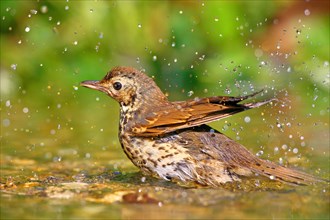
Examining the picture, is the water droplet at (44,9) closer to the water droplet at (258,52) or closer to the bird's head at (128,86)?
the water droplet at (258,52)

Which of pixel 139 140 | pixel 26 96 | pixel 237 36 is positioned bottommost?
pixel 139 140

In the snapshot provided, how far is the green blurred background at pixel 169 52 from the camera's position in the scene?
11695 mm

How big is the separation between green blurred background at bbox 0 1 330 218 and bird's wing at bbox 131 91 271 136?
9.65ft

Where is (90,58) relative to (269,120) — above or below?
above

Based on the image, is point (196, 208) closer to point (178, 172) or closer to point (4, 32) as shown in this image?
point (178, 172)

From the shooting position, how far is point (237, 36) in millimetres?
13000

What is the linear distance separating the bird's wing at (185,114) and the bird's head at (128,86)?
165mm

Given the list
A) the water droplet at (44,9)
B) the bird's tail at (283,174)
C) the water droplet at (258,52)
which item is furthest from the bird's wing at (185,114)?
the water droplet at (258,52)

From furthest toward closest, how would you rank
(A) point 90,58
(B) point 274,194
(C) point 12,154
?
(A) point 90,58 → (C) point 12,154 → (B) point 274,194

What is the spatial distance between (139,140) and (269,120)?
3432 mm

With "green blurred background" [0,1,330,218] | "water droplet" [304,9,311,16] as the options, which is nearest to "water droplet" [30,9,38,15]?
"green blurred background" [0,1,330,218]

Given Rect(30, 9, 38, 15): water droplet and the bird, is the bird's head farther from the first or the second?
Rect(30, 9, 38, 15): water droplet

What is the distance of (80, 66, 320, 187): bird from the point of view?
7.86 metres

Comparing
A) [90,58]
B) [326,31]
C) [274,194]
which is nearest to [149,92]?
[274,194]
